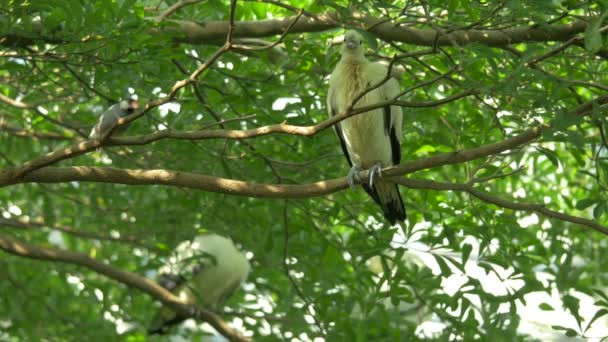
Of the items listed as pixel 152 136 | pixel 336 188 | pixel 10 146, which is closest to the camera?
pixel 152 136

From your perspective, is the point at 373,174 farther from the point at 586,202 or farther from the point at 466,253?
the point at 586,202

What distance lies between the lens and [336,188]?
392cm

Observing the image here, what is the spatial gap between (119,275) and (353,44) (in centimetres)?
223

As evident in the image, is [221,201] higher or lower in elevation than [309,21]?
lower

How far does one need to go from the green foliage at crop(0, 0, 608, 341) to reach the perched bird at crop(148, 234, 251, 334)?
0.31m

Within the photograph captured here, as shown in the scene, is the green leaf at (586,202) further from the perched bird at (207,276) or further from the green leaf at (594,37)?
the perched bird at (207,276)

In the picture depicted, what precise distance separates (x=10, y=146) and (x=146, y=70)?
2322mm

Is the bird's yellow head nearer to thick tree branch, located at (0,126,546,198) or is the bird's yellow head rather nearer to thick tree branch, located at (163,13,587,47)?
thick tree branch, located at (163,13,587,47)

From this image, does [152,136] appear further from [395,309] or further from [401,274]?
[395,309]

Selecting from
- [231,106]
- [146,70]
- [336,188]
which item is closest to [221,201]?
[231,106]

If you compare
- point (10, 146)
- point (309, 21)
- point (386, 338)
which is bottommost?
point (386, 338)

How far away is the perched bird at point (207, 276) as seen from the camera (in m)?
6.75

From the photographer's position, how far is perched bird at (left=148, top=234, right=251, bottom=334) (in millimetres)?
6754

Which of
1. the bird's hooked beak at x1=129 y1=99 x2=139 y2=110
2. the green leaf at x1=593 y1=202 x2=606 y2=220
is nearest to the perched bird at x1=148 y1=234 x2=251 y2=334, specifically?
the bird's hooked beak at x1=129 y1=99 x2=139 y2=110
